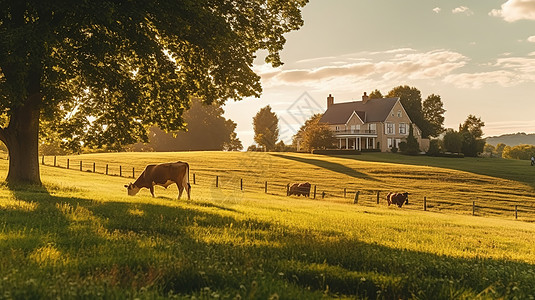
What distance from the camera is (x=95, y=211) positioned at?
39.7ft

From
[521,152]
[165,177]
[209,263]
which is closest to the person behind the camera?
[209,263]

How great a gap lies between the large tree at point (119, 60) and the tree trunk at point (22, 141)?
0.05m

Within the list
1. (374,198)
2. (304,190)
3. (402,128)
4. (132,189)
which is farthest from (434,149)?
(132,189)

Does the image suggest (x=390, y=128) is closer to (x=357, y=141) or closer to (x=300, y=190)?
(x=357, y=141)

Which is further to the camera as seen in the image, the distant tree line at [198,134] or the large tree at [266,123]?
the large tree at [266,123]

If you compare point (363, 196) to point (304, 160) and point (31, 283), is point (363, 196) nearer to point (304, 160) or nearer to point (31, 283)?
point (304, 160)

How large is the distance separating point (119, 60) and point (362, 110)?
3686 inches

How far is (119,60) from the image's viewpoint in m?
22.8

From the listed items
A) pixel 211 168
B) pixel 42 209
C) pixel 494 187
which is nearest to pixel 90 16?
pixel 42 209

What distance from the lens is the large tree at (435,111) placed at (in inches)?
4916

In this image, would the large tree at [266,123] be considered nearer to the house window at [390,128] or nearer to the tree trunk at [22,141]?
the house window at [390,128]

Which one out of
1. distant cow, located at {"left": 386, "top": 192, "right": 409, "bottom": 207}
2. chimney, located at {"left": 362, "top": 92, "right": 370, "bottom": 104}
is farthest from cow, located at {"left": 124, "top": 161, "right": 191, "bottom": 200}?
chimney, located at {"left": 362, "top": 92, "right": 370, "bottom": 104}

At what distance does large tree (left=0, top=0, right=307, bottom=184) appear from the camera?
15.4 metres

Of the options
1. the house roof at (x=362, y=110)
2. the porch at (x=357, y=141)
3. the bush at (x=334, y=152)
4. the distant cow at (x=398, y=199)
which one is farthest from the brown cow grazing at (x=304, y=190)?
the house roof at (x=362, y=110)
